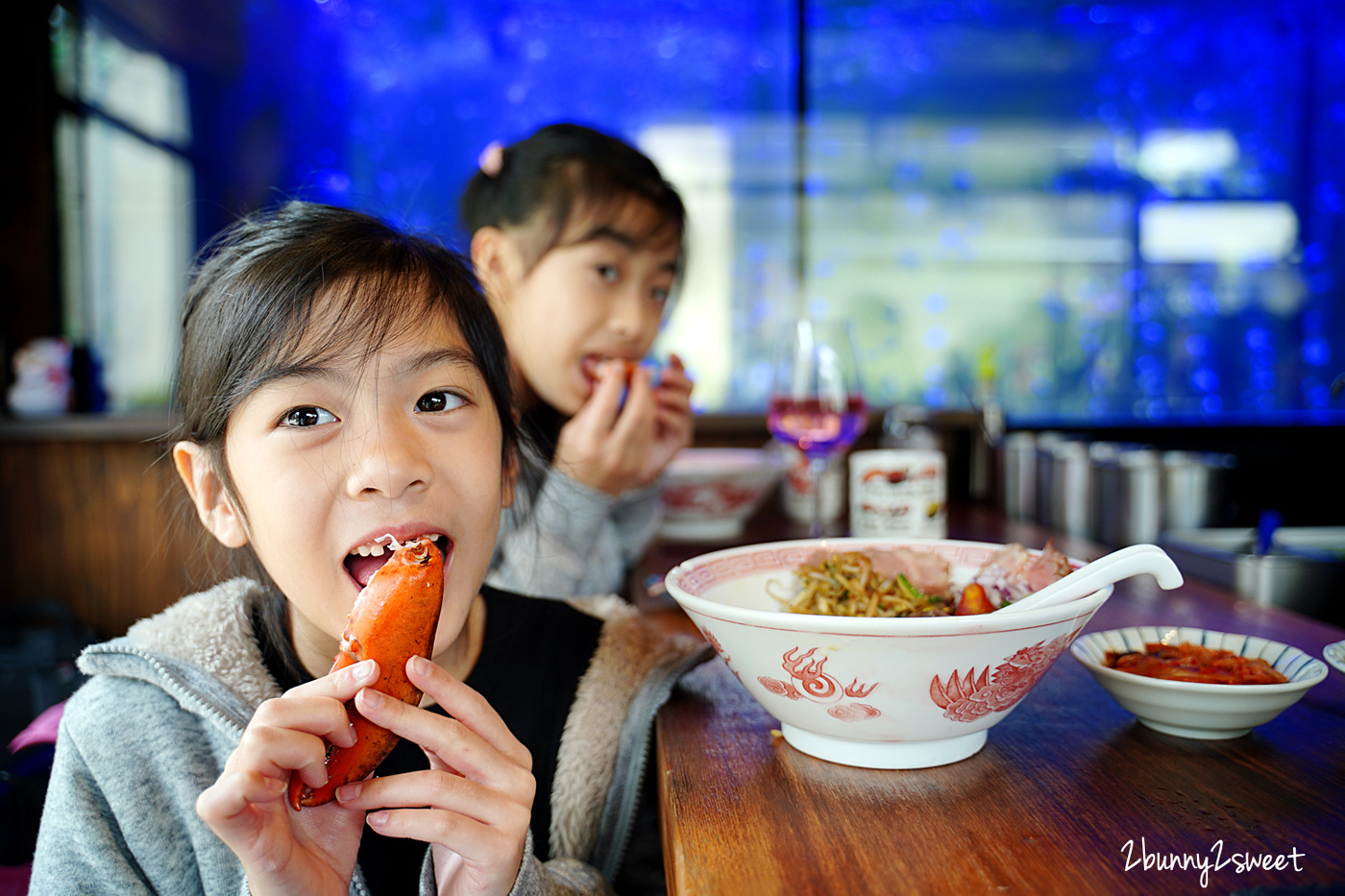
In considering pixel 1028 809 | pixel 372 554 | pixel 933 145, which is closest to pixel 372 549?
pixel 372 554

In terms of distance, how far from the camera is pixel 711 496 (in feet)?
5.88

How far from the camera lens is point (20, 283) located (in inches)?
151

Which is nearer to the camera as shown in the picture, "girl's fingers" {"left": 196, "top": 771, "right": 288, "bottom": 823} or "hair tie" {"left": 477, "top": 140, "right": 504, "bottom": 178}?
"girl's fingers" {"left": 196, "top": 771, "right": 288, "bottom": 823}

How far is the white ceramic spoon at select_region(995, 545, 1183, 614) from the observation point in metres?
0.61

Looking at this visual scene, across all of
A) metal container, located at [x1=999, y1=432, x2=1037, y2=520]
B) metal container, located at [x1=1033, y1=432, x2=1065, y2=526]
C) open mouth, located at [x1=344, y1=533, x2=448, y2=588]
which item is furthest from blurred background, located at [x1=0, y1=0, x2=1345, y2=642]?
open mouth, located at [x1=344, y1=533, x2=448, y2=588]

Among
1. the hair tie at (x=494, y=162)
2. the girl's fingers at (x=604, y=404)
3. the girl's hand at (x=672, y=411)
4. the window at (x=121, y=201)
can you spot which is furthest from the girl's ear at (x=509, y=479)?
the window at (x=121, y=201)

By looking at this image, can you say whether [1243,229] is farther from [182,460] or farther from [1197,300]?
[182,460]

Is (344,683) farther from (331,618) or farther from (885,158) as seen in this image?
(885,158)

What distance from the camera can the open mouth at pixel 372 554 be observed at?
0.78 m

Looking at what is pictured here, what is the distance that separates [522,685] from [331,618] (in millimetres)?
267

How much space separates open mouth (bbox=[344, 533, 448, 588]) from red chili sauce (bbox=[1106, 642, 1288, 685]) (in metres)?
0.67

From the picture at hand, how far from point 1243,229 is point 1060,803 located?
5.23m

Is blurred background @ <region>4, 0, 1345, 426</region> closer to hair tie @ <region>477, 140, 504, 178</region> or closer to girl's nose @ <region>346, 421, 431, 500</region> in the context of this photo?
hair tie @ <region>477, 140, 504, 178</region>

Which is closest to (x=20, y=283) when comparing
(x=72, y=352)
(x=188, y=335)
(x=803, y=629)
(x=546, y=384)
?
(x=72, y=352)
